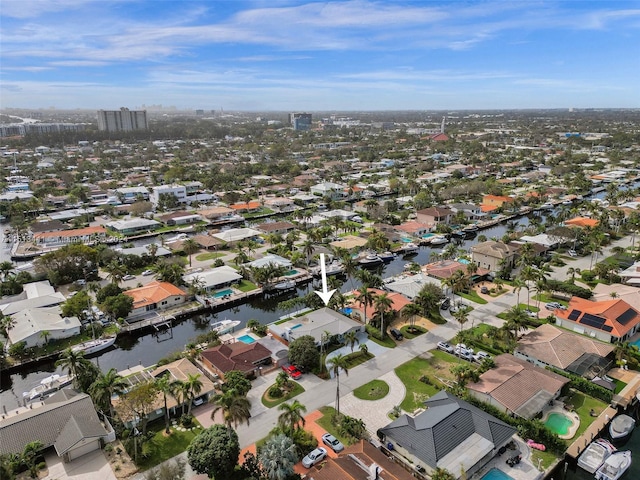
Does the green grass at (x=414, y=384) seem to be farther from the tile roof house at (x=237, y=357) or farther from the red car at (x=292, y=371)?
the tile roof house at (x=237, y=357)

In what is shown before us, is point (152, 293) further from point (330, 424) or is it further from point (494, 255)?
point (494, 255)

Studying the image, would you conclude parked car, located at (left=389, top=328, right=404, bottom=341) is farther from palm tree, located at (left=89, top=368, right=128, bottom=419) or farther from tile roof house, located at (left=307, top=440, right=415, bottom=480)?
palm tree, located at (left=89, top=368, right=128, bottom=419)

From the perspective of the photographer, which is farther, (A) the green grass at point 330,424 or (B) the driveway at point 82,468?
(A) the green grass at point 330,424

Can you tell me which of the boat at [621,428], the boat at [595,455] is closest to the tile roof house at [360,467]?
the boat at [595,455]

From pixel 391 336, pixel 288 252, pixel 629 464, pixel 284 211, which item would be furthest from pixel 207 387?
pixel 284 211

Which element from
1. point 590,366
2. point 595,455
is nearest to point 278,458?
point 595,455

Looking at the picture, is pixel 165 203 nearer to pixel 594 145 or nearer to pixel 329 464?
pixel 329 464

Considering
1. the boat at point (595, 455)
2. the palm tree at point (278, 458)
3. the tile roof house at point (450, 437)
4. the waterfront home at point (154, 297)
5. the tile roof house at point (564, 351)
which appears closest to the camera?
the palm tree at point (278, 458)
